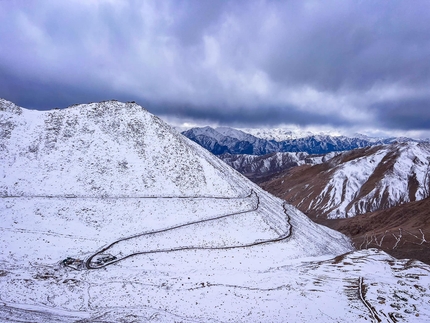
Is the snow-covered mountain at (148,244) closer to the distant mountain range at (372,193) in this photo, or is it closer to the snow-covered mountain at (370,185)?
the distant mountain range at (372,193)

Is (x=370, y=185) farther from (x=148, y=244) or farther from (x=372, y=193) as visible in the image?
(x=148, y=244)

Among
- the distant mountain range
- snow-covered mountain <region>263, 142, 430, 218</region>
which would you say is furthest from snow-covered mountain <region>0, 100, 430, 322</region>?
snow-covered mountain <region>263, 142, 430, 218</region>

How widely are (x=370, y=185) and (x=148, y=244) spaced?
125 meters

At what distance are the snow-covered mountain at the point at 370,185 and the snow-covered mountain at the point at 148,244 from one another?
251ft

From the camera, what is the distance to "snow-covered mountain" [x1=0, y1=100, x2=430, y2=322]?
2030 centimetres

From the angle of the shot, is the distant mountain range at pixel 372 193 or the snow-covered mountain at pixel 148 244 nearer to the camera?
the snow-covered mountain at pixel 148 244

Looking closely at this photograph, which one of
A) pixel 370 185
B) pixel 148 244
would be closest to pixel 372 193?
pixel 370 185

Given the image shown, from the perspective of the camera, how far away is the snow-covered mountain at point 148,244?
66.6ft

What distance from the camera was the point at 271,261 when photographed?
3272 centimetres

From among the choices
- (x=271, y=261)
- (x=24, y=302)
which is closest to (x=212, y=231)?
(x=271, y=261)

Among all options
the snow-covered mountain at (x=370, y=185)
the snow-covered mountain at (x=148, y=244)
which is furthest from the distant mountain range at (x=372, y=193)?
the snow-covered mountain at (x=148, y=244)

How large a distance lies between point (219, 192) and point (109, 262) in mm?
26317

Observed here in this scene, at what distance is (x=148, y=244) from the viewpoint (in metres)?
33.6

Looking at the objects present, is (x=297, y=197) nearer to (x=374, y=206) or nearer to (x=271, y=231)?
(x=374, y=206)
